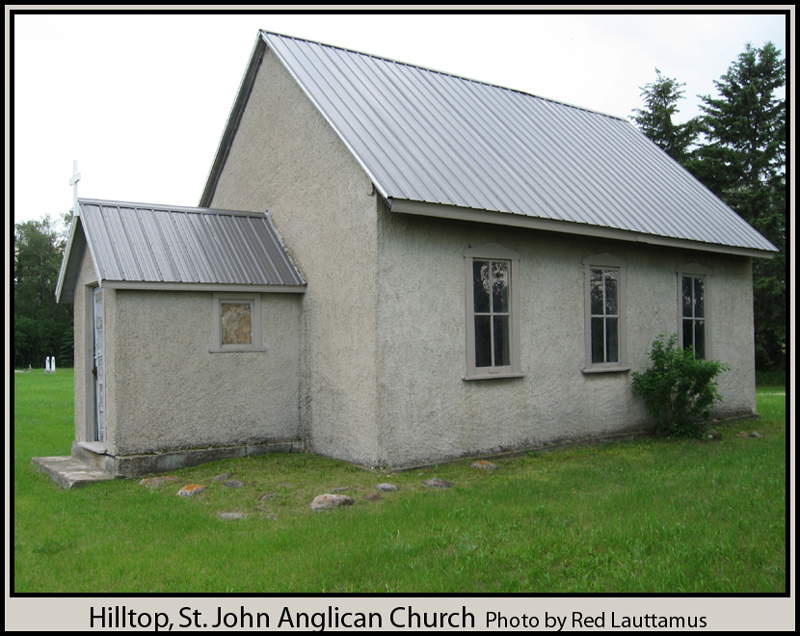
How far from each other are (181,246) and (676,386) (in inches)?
329

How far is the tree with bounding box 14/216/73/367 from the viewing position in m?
49.6

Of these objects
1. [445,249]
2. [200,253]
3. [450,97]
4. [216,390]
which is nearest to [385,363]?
[445,249]

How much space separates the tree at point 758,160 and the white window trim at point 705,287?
1578 centimetres

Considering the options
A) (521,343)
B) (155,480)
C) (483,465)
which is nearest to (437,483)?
(483,465)

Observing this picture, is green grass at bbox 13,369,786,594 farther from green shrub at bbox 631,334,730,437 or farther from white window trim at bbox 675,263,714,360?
white window trim at bbox 675,263,714,360

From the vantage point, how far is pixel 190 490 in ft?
26.1

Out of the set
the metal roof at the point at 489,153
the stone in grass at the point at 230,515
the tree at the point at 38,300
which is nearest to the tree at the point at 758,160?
the metal roof at the point at 489,153

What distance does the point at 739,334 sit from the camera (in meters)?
14.1

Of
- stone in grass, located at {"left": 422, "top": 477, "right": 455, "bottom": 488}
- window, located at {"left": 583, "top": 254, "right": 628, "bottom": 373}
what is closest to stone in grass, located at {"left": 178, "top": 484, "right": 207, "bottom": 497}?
stone in grass, located at {"left": 422, "top": 477, "right": 455, "bottom": 488}

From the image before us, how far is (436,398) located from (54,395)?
16.6 meters

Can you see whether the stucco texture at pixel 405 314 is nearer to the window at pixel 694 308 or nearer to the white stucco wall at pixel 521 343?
the white stucco wall at pixel 521 343

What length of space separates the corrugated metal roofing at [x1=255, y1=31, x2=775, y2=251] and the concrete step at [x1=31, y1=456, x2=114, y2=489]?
5.10m

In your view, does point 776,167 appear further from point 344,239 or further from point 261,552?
point 261,552

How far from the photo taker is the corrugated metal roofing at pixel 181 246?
9.28 m
